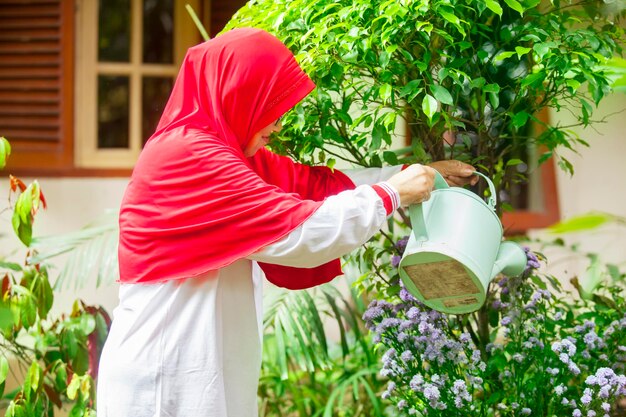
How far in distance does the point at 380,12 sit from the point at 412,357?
2.75 ft

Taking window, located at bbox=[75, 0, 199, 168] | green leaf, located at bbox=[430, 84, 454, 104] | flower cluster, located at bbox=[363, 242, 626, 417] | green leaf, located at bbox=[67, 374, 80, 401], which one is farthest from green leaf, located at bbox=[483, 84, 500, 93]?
window, located at bbox=[75, 0, 199, 168]

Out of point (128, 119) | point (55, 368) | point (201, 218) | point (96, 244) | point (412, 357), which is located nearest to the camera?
point (201, 218)

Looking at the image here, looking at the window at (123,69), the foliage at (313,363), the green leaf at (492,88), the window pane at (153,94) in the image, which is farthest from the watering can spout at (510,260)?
the window pane at (153,94)

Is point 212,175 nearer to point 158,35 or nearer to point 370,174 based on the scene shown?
point 370,174

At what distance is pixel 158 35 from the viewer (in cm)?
473

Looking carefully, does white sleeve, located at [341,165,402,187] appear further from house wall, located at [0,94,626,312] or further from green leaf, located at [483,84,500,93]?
house wall, located at [0,94,626,312]

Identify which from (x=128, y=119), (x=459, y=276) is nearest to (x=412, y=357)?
(x=459, y=276)

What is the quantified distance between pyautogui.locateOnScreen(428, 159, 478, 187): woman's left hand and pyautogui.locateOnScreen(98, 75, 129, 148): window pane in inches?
103

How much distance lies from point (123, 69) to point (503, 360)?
110 inches

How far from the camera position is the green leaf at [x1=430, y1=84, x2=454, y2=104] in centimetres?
209

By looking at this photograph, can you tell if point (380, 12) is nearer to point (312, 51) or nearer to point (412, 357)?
point (312, 51)

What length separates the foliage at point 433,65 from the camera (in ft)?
6.96

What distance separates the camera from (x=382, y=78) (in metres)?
2.18

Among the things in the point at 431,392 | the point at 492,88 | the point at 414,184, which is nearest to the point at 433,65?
the point at 492,88
